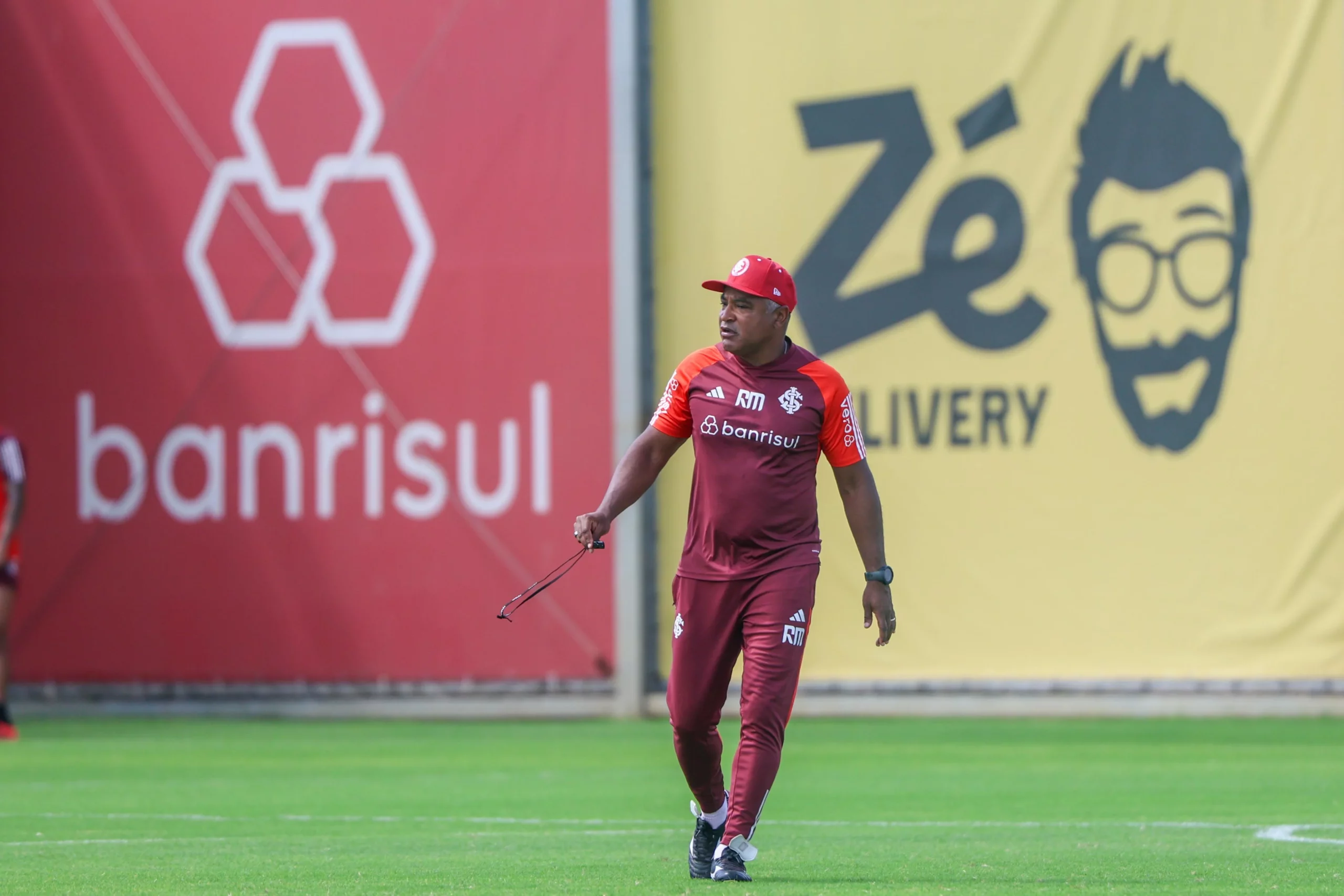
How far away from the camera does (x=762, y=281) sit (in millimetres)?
6398

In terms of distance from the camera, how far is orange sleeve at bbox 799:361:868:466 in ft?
21.4

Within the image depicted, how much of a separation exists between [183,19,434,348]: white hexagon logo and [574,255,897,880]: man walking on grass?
9145mm

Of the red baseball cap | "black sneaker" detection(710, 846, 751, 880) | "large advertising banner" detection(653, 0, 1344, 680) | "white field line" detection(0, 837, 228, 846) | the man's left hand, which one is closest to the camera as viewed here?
"black sneaker" detection(710, 846, 751, 880)

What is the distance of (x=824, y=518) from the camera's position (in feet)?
48.9

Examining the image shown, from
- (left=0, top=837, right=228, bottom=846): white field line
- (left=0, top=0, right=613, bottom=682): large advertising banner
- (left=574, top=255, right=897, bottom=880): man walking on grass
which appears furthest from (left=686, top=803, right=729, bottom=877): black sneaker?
(left=0, top=0, right=613, bottom=682): large advertising banner

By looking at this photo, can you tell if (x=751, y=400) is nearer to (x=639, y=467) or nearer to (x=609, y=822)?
(x=639, y=467)

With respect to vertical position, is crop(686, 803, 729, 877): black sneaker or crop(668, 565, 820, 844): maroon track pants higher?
crop(668, 565, 820, 844): maroon track pants

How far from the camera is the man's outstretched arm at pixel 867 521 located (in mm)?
6520

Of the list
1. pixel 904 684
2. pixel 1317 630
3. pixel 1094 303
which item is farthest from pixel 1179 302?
pixel 904 684

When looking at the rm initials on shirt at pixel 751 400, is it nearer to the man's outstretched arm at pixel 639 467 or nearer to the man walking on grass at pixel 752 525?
the man walking on grass at pixel 752 525

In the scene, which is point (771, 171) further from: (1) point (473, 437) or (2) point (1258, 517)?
(2) point (1258, 517)

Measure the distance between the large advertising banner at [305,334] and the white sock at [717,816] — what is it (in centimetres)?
866

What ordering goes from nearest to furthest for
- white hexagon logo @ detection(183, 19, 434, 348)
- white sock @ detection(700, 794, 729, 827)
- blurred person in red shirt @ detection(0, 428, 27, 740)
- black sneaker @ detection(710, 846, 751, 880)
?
black sneaker @ detection(710, 846, 751, 880)
white sock @ detection(700, 794, 729, 827)
blurred person in red shirt @ detection(0, 428, 27, 740)
white hexagon logo @ detection(183, 19, 434, 348)

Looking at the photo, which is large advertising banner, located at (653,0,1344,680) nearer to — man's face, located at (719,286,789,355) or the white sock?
the white sock
